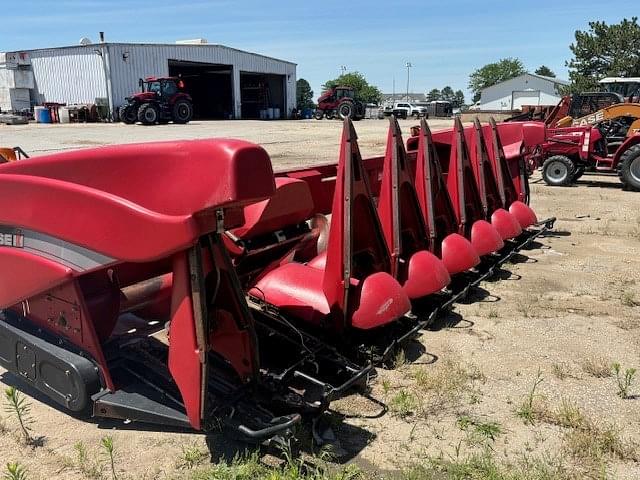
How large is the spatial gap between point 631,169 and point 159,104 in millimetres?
21897

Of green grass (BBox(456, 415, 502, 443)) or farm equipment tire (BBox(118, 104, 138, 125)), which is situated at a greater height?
farm equipment tire (BBox(118, 104, 138, 125))

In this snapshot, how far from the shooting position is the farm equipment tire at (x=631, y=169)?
10227 mm

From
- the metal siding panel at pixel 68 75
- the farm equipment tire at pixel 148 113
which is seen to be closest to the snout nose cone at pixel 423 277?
the farm equipment tire at pixel 148 113

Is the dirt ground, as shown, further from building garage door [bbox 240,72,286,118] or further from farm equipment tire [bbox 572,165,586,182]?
building garage door [bbox 240,72,286,118]

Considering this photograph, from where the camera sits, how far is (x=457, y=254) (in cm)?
414

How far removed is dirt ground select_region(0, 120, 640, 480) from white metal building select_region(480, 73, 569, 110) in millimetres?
70619

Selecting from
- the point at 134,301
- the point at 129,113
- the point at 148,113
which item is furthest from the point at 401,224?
the point at 129,113

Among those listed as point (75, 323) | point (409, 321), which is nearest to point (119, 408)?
point (75, 323)

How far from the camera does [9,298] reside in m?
2.84

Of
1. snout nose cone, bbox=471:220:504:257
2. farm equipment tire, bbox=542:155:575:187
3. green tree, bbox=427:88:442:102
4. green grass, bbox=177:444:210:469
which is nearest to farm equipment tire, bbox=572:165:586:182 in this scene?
farm equipment tire, bbox=542:155:575:187

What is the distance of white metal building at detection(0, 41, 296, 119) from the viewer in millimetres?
32625

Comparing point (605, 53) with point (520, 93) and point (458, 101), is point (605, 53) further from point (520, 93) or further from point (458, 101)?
point (458, 101)

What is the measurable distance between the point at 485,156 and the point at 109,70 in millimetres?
31385

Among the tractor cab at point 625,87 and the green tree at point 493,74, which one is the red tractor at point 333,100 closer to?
the tractor cab at point 625,87
